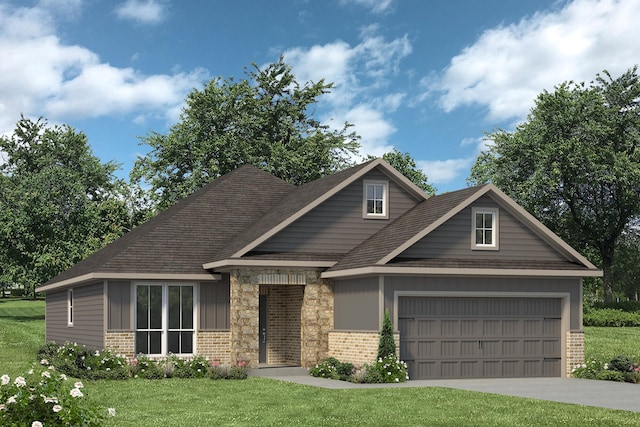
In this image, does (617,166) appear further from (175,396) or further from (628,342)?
(175,396)

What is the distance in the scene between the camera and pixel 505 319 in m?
26.8

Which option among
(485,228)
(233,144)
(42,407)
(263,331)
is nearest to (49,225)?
(233,144)

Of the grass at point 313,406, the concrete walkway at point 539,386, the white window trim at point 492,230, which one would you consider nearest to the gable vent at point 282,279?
the concrete walkway at point 539,386

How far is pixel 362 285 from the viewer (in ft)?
87.3

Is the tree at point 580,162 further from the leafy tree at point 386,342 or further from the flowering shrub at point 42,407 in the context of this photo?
the flowering shrub at point 42,407

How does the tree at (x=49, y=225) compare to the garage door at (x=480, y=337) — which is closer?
the garage door at (x=480, y=337)

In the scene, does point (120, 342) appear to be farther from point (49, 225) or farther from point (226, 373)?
point (49, 225)

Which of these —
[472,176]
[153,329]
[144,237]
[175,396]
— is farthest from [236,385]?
[472,176]

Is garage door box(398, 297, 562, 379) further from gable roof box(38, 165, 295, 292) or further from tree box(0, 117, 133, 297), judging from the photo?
tree box(0, 117, 133, 297)

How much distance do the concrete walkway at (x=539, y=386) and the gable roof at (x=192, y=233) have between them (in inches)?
171

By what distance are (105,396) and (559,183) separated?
4416 cm

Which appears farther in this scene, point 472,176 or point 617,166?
point 472,176

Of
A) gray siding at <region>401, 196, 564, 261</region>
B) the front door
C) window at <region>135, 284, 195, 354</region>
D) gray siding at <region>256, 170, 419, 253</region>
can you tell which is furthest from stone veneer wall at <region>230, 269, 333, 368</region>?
gray siding at <region>401, 196, 564, 261</region>

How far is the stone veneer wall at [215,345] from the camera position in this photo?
28.3 meters
